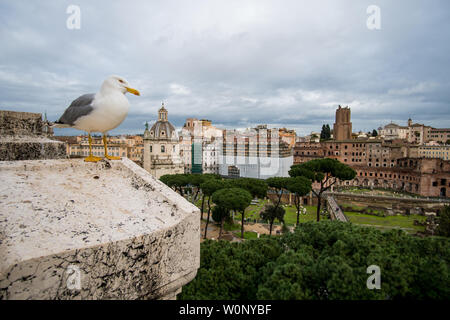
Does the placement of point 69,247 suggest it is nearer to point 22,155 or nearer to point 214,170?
point 22,155

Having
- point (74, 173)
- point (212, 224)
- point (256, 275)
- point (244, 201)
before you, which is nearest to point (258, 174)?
point (212, 224)

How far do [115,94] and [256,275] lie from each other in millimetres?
4646

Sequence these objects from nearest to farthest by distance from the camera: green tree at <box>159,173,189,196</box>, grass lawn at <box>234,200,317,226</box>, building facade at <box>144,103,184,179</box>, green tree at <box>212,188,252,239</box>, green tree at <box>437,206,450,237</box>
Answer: green tree at <box>437,206,450,237</box>
green tree at <box>212,188,252,239</box>
green tree at <box>159,173,189,196</box>
grass lawn at <box>234,200,317,226</box>
building facade at <box>144,103,184,179</box>

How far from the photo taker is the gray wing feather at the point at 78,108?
312 cm

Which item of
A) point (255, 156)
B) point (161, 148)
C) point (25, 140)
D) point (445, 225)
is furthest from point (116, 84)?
point (255, 156)

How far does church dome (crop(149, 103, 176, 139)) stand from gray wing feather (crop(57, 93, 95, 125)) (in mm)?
41272

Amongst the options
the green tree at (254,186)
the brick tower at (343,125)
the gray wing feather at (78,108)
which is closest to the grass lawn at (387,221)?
the green tree at (254,186)

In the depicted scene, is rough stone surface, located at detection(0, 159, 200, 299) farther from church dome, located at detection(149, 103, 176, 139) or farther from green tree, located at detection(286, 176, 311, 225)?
church dome, located at detection(149, 103, 176, 139)

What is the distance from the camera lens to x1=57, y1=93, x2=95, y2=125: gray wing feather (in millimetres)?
3125

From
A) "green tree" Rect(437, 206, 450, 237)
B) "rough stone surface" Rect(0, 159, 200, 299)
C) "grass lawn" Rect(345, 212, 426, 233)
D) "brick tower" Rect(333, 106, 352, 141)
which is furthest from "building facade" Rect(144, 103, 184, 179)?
"brick tower" Rect(333, 106, 352, 141)

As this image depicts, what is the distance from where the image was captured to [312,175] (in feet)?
80.6

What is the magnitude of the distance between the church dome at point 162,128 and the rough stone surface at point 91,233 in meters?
42.4

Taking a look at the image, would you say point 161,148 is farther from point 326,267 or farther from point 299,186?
point 326,267

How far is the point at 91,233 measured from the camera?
1.86 m
